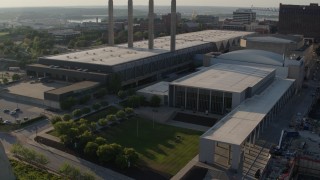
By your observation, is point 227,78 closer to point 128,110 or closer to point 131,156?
point 128,110

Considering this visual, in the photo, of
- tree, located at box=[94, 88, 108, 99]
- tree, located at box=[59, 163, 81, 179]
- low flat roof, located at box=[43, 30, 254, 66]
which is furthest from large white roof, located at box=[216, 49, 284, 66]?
tree, located at box=[59, 163, 81, 179]

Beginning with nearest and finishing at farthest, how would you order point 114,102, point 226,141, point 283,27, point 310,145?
1. point 226,141
2. point 310,145
3. point 114,102
4. point 283,27

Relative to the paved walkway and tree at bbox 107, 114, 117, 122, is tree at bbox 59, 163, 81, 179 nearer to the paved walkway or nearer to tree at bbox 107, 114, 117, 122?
the paved walkway

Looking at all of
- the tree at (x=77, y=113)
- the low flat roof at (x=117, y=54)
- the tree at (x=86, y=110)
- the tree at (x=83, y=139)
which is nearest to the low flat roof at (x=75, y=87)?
the low flat roof at (x=117, y=54)

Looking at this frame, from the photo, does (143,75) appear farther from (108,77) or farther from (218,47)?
(218,47)

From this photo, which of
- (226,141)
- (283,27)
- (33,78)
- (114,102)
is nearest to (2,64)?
(33,78)

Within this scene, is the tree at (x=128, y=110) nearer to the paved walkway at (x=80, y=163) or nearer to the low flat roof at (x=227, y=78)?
the low flat roof at (x=227, y=78)
